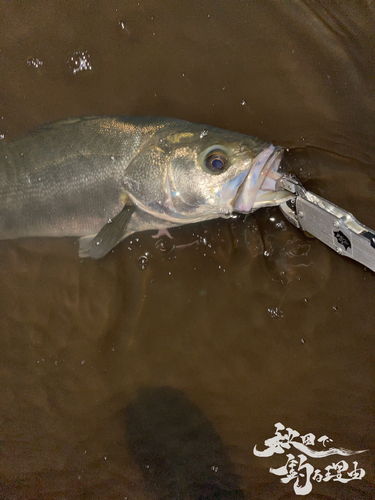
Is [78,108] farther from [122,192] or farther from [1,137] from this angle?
[122,192]

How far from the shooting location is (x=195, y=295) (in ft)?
8.50

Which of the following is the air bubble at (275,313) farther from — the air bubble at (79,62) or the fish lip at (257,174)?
the air bubble at (79,62)

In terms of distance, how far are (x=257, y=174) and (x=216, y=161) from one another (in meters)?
0.31

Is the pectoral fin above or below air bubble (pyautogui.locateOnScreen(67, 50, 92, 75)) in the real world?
below

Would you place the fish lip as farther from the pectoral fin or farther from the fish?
the pectoral fin

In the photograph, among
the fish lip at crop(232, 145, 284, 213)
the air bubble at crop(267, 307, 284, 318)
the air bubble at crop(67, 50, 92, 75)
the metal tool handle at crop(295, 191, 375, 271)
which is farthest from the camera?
the air bubble at crop(67, 50, 92, 75)

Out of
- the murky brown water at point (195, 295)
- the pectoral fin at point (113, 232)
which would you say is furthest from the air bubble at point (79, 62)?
the pectoral fin at point (113, 232)

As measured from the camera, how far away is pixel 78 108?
2.75m

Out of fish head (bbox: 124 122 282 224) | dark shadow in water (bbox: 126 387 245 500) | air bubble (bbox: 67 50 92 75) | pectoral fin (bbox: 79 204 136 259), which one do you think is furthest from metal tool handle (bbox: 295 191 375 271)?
air bubble (bbox: 67 50 92 75)

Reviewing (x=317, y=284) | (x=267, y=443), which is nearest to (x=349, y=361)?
(x=317, y=284)

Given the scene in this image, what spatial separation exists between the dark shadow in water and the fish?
1.37 m

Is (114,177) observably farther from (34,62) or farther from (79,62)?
(34,62)

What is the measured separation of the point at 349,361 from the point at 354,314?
0.38 m

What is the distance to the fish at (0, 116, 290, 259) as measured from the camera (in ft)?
7.02
